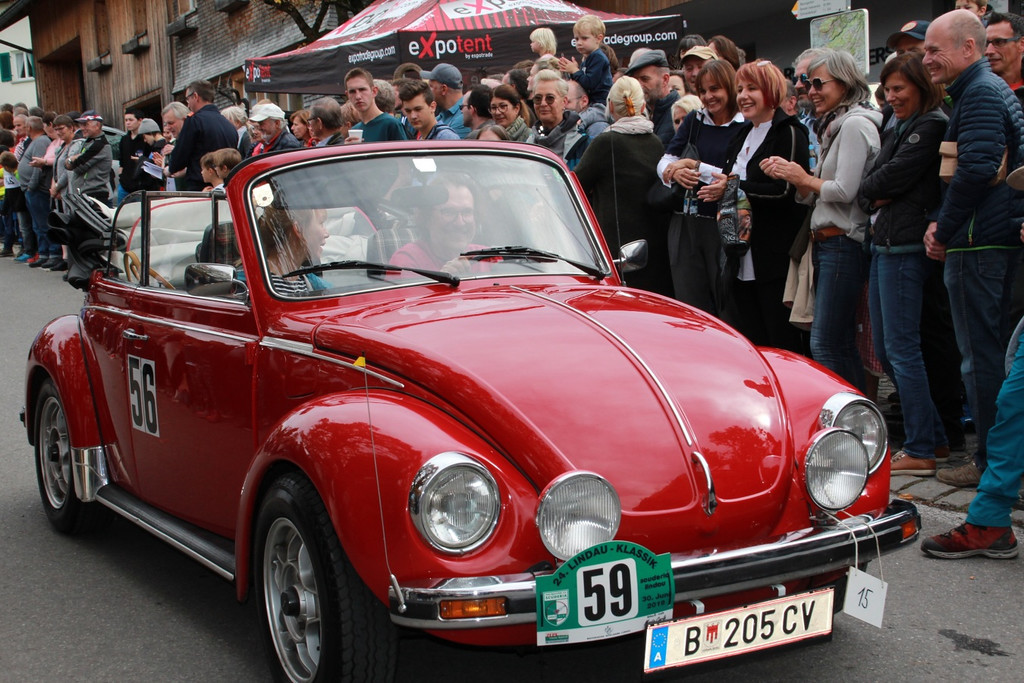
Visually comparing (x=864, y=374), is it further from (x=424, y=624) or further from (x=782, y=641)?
(x=424, y=624)

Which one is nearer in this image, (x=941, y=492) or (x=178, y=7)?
(x=941, y=492)

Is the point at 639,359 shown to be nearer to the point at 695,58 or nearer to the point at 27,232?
the point at 695,58

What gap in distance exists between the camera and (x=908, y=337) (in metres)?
5.87

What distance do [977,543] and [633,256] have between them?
6.06 feet

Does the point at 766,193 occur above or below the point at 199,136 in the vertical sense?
below

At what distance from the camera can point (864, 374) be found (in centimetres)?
672

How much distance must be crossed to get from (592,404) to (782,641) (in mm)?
851

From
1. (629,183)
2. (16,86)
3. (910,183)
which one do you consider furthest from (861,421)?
(16,86)

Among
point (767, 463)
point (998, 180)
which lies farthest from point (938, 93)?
point (767, 463)

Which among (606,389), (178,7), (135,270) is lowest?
(606,389)

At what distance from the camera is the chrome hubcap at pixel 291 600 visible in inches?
136

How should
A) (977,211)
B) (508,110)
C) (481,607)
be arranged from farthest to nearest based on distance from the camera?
(508,110) → (977,211) → (481,607)

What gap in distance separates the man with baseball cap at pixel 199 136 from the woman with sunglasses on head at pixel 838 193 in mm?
7427

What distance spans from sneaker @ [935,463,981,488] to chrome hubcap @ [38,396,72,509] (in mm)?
4325
